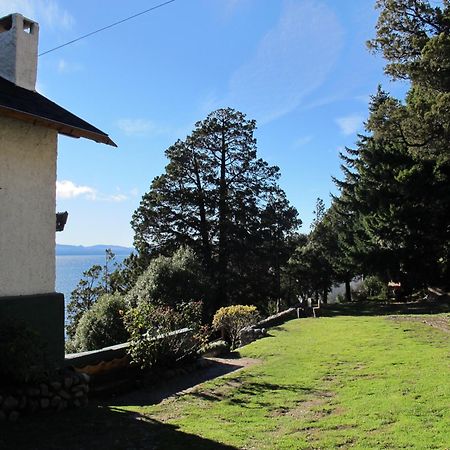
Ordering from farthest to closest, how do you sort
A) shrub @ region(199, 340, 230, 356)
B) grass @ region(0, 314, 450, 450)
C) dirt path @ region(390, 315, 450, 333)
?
dirt path @ region(390, 315, 450, 333) < shrub @ region(199, 340, 230, 356) < grass @ region(0, 314, 450, 450)

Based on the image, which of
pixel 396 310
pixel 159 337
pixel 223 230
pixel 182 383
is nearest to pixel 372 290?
pixel 223 230

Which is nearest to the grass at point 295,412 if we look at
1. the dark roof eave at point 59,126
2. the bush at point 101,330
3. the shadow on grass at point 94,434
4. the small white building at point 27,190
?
the shadow on grass at point 94,434

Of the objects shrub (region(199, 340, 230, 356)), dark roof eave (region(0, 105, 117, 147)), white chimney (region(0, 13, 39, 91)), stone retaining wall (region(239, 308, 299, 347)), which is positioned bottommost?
shrub (region(199, 340, 230, 356))

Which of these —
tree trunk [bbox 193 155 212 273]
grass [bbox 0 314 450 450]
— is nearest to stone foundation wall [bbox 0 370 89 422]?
grass [bbox 0 314 450 450]

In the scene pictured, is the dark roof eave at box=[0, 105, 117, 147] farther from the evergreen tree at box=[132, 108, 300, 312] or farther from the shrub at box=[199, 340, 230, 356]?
the evergreen tree at box=[132, 108, 300, 312]

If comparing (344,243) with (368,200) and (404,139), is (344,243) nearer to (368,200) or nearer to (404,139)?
(368,200)

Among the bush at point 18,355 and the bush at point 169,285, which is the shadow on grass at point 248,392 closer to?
the bush at point 18,355

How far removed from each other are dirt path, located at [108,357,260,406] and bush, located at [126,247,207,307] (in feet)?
39.4

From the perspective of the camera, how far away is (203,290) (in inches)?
1062

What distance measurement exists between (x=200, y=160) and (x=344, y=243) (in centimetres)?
1339

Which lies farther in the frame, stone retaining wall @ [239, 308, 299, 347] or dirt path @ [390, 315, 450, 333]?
stone retaining wall @ [239, 308, 299, 347]

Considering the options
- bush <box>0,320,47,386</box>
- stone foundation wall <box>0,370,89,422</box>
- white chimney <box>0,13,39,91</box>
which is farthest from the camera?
white chimney <box>0,13,39,91</box>

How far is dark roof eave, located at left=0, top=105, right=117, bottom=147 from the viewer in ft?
24.9

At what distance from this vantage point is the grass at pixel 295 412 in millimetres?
5953
